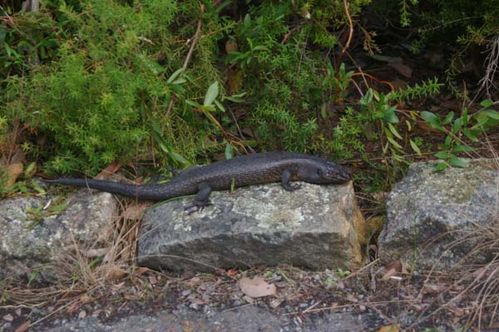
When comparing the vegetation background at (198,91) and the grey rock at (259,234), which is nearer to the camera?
the grey rock at (259,234)

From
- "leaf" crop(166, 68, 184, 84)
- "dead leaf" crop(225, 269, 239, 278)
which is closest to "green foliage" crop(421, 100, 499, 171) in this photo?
"dead leaf" crop(225, 269, 239, 278)

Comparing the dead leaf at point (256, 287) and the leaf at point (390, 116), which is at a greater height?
the leaf at point (390, 116)

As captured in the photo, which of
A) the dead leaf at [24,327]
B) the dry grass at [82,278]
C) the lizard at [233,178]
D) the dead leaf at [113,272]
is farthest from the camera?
the lizard at [233,178]

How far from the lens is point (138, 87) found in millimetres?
5070

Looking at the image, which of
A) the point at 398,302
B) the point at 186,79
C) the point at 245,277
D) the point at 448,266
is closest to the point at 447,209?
the point at 448,266

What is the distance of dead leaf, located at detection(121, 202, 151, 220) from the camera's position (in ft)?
17.2

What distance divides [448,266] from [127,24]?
105 inches

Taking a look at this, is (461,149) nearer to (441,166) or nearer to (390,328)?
(441,166)

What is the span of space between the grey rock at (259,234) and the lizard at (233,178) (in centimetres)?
18

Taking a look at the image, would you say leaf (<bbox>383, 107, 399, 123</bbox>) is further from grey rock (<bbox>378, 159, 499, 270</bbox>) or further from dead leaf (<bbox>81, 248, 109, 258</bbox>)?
dead leaf (<bbox>81, 248, 109, 258</bbox>)

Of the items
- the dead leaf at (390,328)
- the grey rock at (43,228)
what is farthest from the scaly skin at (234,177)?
the dead leaf at (390,328)

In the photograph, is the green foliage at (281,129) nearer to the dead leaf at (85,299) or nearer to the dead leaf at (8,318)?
the dead leaf at (85,299)

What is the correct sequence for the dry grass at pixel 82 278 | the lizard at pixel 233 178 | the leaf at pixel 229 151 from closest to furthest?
1. the dry grass at pixel 82 278
2. the lizard at pixel 233 178
3. the leaf at pixel 229 151

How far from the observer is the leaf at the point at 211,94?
5.40 meters
